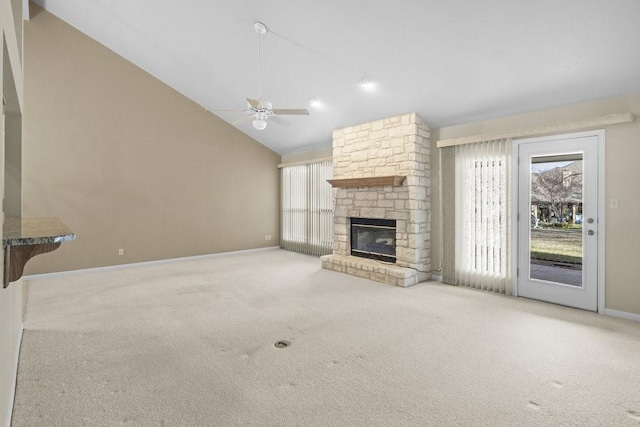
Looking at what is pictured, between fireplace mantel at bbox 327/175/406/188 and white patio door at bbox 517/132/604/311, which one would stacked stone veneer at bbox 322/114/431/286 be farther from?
white patio door at bbox 517/132/604/311

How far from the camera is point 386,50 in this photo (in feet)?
13.3

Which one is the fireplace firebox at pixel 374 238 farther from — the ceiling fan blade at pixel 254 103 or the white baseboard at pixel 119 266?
the white baseboard at pixel 119 266

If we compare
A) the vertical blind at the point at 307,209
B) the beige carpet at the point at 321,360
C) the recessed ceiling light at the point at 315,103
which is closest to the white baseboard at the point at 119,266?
the beige carpet at the point at 321,360

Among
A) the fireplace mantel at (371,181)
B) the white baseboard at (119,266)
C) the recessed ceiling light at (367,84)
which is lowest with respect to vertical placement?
the white baseboard at (119,266)

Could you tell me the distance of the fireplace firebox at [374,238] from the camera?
18.6 feet

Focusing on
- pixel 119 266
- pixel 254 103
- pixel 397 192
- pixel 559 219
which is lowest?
pixel 119 266

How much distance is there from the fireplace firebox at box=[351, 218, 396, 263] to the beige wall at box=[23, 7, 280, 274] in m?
3.03

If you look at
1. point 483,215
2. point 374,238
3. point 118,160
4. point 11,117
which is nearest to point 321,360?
point 11,117

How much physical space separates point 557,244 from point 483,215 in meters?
0.93

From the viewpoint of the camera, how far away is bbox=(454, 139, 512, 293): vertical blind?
454 cm

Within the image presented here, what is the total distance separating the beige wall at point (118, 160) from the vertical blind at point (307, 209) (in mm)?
1027

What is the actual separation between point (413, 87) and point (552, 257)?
114 inches

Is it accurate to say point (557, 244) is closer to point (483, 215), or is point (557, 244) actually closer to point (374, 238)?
point (483, 215)

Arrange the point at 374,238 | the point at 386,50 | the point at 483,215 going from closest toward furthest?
the point at 386,50, the point at 483,215, the point at 374,238
